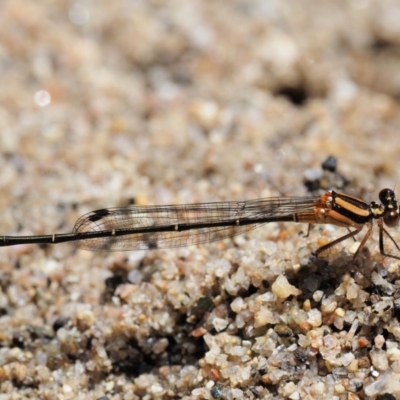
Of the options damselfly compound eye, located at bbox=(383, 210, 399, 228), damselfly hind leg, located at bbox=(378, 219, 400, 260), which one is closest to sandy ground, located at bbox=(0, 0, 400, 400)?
damselfly hind leg, located at bbox=(378, 219, 400, 260)

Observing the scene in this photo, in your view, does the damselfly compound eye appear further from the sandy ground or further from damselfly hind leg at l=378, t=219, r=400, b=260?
the sandy ground

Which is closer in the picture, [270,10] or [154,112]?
[154,112]

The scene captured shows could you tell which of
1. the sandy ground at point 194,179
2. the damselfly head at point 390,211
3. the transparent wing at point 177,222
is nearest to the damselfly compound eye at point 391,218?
the damselfly head at point 390,211

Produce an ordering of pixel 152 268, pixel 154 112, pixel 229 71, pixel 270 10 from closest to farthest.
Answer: pixel 152 268, pixel 154 112, pixel 229 71, pixel 270 10

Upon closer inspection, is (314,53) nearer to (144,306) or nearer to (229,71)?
(229,71)

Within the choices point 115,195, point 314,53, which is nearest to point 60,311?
point 115,195

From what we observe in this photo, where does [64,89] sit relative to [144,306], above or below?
above
